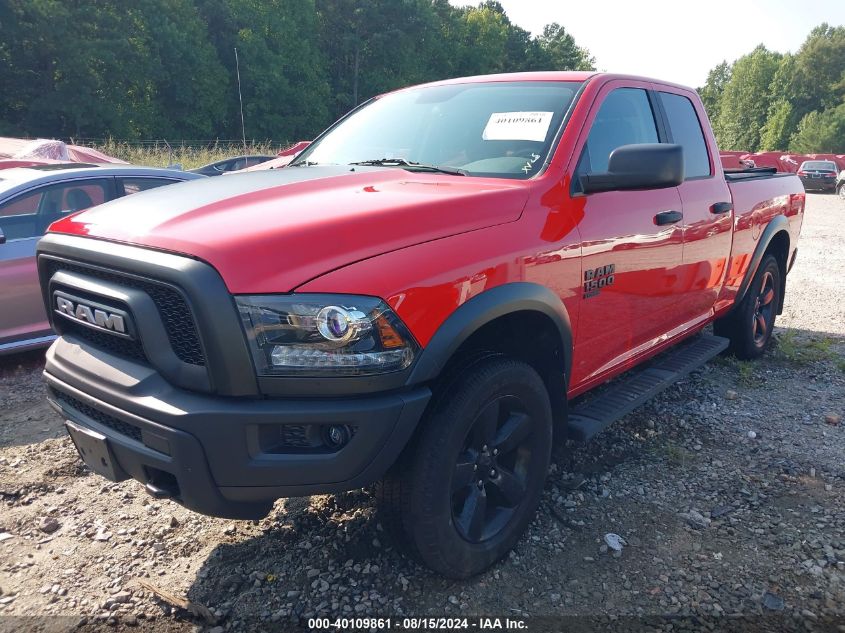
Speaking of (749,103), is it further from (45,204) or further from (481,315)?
(481,315)

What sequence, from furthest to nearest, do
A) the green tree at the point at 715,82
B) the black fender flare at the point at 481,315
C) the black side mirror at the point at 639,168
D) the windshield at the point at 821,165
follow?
the green tree at the point at 715,82 → the windshield at the point at 821,165 → the black side mirror at the point at 639,168 → the black fender flare at the point at 481,315

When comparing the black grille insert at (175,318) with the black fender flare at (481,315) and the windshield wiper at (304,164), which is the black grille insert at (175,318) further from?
the windshield wiper at (304,164)

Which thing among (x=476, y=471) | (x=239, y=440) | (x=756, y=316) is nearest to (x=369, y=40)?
(x=756, y=316)

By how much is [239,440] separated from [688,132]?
11.3ft

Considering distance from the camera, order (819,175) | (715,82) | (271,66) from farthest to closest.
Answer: (715,82)
(271,66)
(819,175)

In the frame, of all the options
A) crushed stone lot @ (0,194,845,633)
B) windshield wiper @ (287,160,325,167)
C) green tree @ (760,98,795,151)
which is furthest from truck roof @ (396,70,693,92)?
green tree @ (760,98,795,151)

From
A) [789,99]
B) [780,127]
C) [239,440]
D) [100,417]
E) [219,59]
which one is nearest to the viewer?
[239,440]

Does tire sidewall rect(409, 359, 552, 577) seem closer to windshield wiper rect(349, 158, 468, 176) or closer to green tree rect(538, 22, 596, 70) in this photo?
windshield wiper rect(349, 158, 468, 176)

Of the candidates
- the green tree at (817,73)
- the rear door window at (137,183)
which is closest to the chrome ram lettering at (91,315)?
the rear door window at (137,183)

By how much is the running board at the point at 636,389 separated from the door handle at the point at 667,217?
88 centimetres

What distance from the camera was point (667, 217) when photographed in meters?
3.27

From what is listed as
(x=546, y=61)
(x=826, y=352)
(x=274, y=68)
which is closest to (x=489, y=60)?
(x=546, y=61)

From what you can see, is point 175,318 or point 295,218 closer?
point 175,318

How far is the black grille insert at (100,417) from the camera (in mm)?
2049
